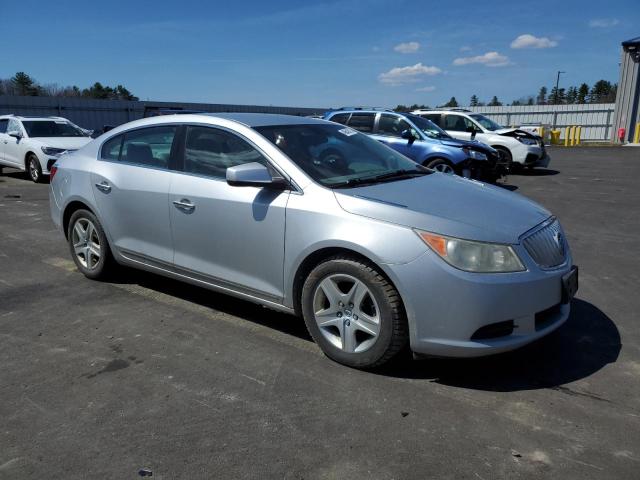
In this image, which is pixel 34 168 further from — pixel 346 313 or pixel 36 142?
pixel 346 313

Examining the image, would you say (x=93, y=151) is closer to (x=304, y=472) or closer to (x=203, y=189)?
(x=203, y=189)

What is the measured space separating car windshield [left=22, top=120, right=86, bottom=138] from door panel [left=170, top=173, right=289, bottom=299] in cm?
1104

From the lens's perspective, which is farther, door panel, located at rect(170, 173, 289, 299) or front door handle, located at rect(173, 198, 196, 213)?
front door handle, located at rect(173, 198, 196, 213)

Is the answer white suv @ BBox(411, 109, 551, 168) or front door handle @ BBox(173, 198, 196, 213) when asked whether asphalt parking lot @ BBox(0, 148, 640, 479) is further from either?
white suv @ BBox(411, 109, 551, 168)

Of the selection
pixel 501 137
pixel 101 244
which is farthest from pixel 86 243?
pixel 501 137

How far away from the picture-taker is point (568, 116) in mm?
33375

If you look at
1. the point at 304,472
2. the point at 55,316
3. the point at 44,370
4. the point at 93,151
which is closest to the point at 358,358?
the point at 304,472

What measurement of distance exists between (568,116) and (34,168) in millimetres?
30940

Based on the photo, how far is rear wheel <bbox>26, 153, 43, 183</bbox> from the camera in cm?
1288

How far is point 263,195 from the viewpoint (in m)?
3.66

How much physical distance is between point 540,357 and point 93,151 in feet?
13.8

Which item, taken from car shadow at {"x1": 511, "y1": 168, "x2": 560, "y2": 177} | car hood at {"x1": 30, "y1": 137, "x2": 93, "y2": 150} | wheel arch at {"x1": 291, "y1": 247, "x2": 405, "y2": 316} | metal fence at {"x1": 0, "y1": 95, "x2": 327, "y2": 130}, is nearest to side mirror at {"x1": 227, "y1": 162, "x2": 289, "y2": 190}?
wheel arch at {"x1": 291, "y1": 247, "x2": 405, "y2": 316}

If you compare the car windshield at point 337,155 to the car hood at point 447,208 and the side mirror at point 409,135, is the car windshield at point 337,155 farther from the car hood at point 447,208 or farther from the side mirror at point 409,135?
the side mirror at point 409,135

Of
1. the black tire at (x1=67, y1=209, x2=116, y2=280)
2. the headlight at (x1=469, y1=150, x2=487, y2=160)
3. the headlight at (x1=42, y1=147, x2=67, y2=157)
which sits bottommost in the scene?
the black tire at (x1=67, y1=209, x2=116, y2=280)
